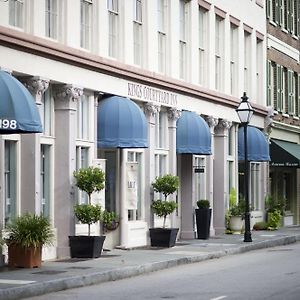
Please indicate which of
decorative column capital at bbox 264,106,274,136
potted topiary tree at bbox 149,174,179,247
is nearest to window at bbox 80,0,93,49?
→ potted topiary tree at bbox 149,174,179,247

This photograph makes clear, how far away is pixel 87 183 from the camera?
23672 mm

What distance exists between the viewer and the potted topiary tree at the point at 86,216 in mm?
23453

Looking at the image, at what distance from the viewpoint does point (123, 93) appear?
27047 mm

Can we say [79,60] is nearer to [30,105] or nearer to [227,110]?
[30,105]

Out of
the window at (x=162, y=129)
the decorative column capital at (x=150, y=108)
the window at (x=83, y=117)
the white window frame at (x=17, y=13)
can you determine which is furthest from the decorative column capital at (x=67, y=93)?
the window at (x=162, y=129)

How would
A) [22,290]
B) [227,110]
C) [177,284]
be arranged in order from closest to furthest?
[22,290]
[177,284]
[227,110]

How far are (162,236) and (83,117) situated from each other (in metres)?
4.77

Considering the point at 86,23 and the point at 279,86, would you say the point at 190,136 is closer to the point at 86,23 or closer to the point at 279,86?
the point at 86,23

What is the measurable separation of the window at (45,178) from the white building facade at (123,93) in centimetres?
2

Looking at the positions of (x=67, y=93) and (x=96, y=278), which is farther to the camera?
(x=67, y=93)

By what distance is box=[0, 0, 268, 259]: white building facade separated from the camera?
22266 millimetres

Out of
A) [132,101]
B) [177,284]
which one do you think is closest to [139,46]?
[132,101]

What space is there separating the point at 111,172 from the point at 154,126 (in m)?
2.67

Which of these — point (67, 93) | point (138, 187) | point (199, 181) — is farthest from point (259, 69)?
point (67, 93)
